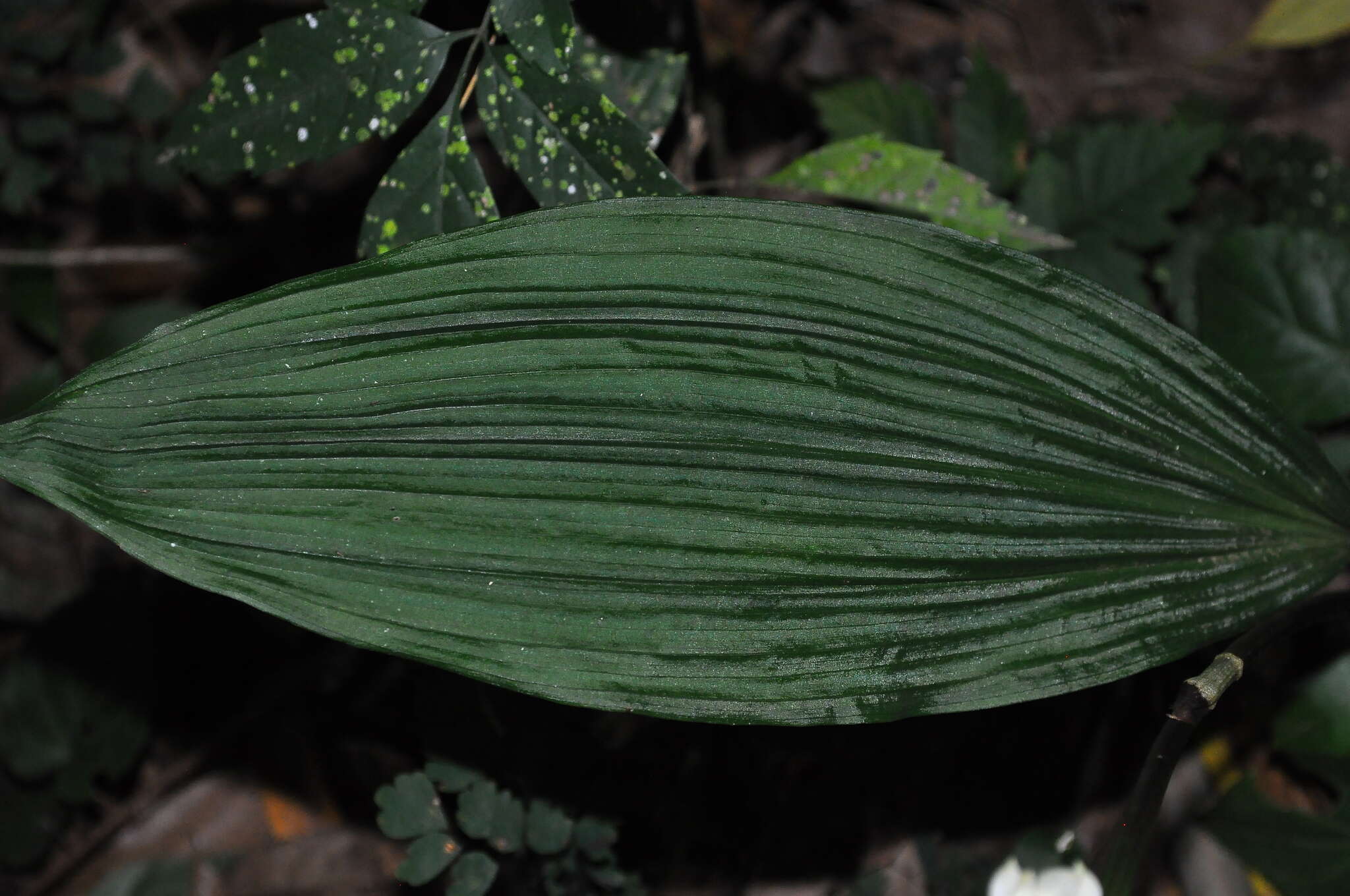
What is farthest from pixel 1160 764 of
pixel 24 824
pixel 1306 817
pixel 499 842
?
pixel 24 824

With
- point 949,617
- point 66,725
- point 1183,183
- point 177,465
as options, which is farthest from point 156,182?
point 1183,183

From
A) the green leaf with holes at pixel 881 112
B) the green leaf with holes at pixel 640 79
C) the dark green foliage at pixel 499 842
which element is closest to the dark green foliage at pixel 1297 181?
the green leaf with holes at pixel 881 112

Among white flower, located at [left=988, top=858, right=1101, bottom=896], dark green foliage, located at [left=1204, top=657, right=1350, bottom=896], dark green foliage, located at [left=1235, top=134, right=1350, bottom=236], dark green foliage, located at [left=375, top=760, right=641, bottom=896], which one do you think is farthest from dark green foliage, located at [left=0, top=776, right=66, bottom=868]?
dark green foliage, located at [left=1235, top=134, right=1350, bottom=236]

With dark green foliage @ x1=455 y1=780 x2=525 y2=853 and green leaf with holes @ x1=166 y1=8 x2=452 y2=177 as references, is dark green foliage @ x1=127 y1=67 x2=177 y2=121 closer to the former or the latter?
green leaf with holes @ x1=166 y1=8 x2=452 y2=177

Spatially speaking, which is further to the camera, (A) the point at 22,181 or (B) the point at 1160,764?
(A) the point at 22,181

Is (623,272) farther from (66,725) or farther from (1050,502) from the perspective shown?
(66,725)

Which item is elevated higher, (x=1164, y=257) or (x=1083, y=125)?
(x=1083, y=125)

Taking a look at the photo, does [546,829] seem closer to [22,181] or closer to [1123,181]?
[1123,181]
